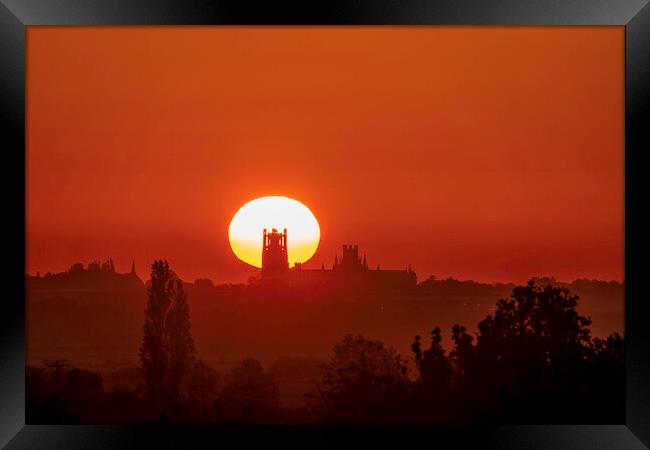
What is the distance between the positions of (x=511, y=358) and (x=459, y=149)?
1721 millimetres

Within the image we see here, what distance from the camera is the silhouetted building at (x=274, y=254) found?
6.88 metres

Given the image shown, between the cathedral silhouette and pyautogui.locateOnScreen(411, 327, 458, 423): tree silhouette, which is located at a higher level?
the cathedral silhouette

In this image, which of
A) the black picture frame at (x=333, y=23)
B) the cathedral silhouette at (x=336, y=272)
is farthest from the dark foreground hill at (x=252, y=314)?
the black picture frame at (x=333, y=23)

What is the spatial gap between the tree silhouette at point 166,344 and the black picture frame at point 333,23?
240 cm

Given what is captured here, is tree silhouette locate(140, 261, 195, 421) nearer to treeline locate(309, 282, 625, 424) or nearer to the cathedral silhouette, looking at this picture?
the cathedral silhouette

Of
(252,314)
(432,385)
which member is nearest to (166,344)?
(252,314)

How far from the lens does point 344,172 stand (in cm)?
676

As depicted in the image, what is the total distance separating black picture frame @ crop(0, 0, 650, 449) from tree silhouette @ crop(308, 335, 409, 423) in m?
2.43

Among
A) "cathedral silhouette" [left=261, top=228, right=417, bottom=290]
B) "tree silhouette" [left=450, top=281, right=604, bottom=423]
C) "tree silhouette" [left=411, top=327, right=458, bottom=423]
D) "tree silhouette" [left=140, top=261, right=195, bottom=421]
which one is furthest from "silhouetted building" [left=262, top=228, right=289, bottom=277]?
"tree silhouette" [left=450, top=281, right=604, bottom=423]

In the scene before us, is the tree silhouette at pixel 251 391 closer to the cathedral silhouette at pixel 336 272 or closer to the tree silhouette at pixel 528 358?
the cathedral silhouette at pixel 336 272

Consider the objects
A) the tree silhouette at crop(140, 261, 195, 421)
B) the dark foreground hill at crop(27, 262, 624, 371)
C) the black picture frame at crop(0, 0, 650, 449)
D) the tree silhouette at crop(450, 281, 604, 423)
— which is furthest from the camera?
the tree silhouette at crop(140, 261, 195, 421)

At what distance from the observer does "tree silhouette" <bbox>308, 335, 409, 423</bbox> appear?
21.9 feet

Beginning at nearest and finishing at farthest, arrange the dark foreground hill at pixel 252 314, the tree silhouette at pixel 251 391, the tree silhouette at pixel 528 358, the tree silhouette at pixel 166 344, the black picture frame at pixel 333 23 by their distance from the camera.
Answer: the black picture frame at pixel 333 23
the tree silhouette at pixel 528 358
the dark foreground hill at pixel 252 314
the tree silhouette at pixel 251 391
the tree silhouette at pixel 166 344

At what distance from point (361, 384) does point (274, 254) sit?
1.36 m
